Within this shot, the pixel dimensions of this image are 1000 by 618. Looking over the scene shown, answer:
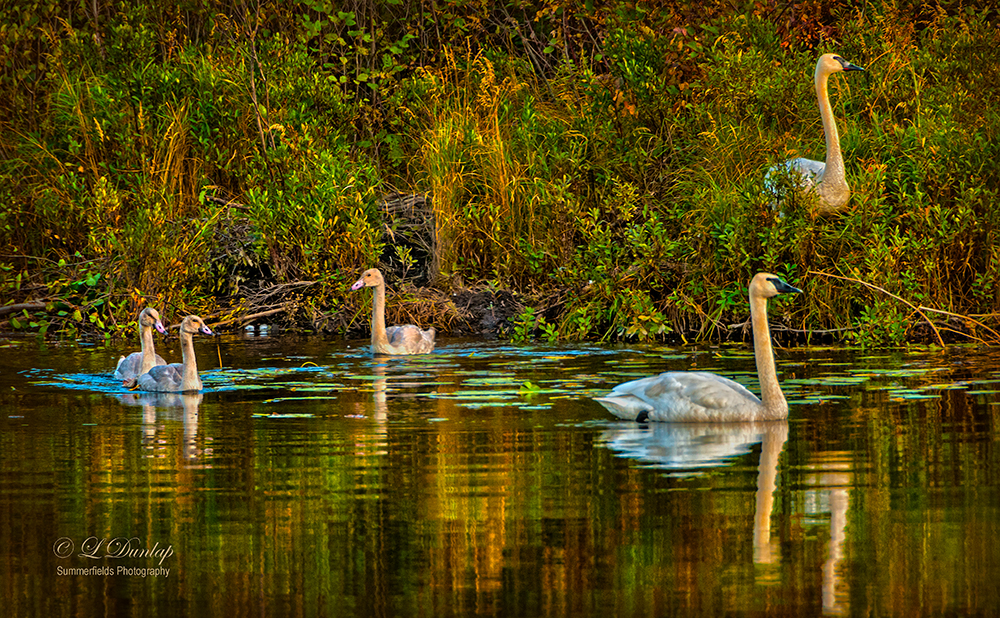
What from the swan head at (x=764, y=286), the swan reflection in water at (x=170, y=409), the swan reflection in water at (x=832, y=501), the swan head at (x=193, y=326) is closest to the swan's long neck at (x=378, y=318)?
the swan head at (x=193, y=326)

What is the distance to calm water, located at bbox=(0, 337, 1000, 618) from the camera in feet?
20.1

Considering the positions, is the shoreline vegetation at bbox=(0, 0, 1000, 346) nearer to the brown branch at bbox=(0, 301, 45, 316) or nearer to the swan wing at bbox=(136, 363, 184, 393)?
the brown branch at bbox=(0, 301, 45, 316)

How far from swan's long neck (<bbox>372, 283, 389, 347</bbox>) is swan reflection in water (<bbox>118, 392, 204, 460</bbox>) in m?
2.60

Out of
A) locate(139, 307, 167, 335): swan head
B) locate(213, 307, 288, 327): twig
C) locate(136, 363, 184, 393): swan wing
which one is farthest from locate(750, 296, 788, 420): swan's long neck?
locate(213, 307, 288, 327): twig

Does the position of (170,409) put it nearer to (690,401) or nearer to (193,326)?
(193,326)

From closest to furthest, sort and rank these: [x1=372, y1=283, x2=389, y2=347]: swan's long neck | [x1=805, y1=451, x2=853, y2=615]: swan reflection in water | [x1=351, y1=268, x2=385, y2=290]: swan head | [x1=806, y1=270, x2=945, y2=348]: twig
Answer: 1. [x1=805, y1=451, x2=853, y2=615]: swan reflection in water
2. [x1=806, y1=270, x2=945, y2=348]: twig
3. [x1=372, y1=283, x2=389, y2=347]: swan's long neck
4. [x1=351, y1=268, x2=385, y2=290]: swan head

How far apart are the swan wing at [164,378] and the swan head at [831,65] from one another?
6567mm

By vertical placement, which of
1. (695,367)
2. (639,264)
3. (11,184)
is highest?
(11,184)

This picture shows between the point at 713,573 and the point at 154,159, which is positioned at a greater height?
the point at 154,159

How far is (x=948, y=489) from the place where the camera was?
25.7 feet

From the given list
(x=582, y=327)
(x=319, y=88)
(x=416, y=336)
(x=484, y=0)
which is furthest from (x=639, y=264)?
(x=484, y=0)

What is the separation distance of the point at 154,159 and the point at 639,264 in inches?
208

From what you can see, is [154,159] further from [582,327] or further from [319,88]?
[582,327]

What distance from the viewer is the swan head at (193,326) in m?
12.7
